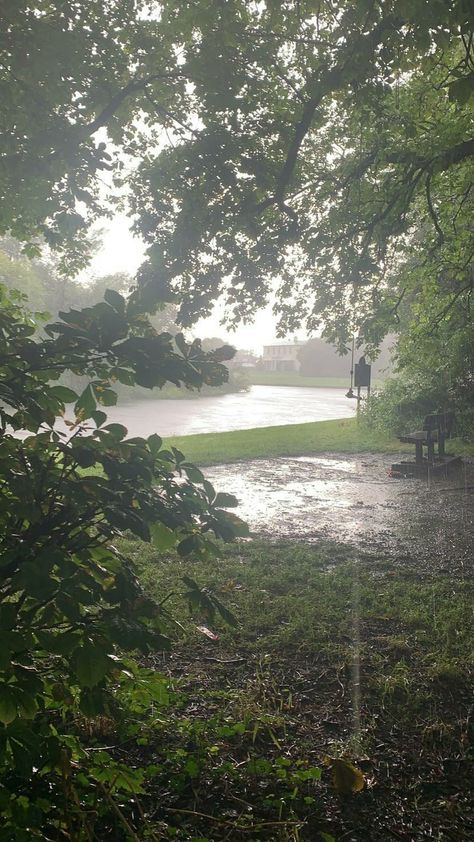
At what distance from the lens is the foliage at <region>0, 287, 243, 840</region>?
5.18 feet

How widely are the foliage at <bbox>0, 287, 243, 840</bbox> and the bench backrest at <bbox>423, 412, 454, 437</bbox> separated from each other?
10.3 metres

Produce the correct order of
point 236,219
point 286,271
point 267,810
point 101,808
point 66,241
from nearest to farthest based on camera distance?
1. point 101,808
2. point 267,810
3. point 236,219
4. point 66,241
5. point 286,271

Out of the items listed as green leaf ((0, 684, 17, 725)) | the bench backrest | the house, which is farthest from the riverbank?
the house

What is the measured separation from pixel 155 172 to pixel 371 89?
3.29 meters

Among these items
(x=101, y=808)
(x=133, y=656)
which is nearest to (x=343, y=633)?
(x=133, y=656)

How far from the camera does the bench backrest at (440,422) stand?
11.5 m

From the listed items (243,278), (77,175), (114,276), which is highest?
(114,276)

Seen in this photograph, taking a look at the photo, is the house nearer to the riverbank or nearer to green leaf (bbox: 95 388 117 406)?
the riverbank

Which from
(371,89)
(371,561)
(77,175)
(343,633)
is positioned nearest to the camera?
Answer: (343,633)

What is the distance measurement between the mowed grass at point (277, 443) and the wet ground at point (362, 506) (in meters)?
0.88

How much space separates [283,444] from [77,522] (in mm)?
13482

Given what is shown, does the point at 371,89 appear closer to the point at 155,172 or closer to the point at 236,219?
the point at 236,219

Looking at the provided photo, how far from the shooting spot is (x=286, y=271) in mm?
11461

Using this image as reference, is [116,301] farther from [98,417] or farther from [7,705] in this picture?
[7,705]
